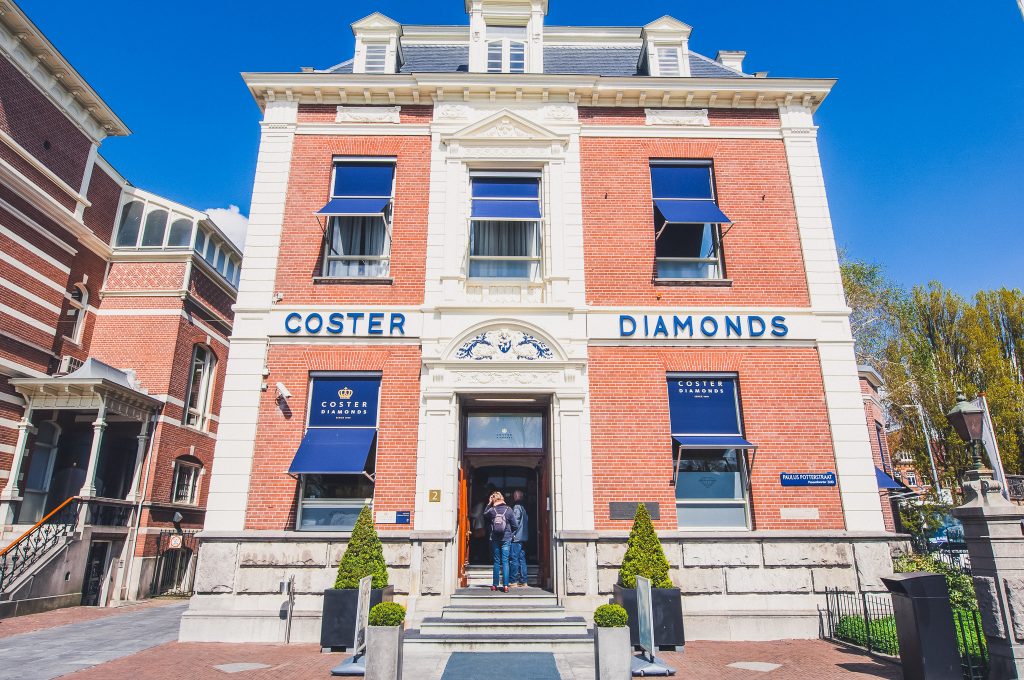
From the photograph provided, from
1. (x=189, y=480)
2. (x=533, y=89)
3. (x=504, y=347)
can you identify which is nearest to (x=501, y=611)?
(x=504, y=347)

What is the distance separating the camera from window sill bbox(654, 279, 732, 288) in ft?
43.3

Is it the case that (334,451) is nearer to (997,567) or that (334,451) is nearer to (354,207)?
(354,207)

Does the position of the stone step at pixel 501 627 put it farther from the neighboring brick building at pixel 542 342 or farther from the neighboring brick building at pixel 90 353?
the neighboring brick building at pixel 90 353

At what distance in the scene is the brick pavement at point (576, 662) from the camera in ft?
27.5

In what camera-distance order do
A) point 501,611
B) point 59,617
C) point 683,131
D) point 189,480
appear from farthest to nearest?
point 189,480
point 683,131
point 59,617
point 501,611

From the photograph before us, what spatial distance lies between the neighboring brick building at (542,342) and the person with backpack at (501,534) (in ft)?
2.62

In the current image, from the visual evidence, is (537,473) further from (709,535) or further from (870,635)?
(870,635)

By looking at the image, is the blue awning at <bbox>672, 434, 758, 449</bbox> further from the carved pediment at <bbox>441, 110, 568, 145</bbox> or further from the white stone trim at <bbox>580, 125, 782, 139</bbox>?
the carved pediment at <bbox>441, 110, 568, 145</bbox>

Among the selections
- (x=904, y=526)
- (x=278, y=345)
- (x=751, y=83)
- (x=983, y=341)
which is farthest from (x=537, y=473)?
(x=983, y=341)

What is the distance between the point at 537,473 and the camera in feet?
44.3

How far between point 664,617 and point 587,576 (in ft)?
5.70

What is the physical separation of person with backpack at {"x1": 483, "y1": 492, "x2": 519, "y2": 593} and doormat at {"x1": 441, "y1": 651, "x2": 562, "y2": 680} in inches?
81.9

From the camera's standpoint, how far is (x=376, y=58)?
15.5 meters

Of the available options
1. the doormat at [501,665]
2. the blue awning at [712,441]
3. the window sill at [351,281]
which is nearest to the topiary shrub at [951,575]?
the blue awning at [712,441]
